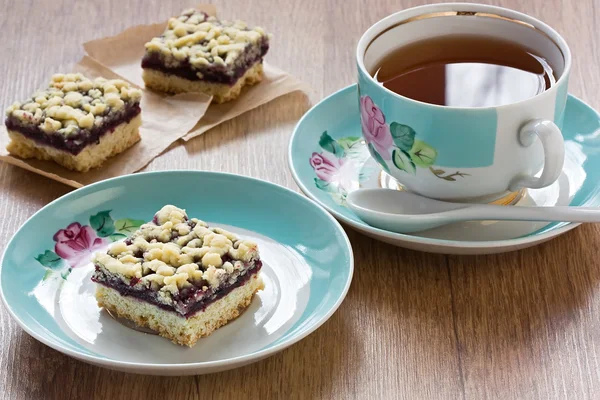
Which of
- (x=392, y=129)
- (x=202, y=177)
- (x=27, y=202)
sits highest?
(x=392, y=129)

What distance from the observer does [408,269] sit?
4.04 ft

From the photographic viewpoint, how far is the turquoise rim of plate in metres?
1.08

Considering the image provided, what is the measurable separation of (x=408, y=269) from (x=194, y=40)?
2.43 feet

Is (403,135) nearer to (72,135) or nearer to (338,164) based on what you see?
(338,164)

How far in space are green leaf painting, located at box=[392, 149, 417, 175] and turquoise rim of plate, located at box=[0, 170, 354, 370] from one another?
130 millimetres

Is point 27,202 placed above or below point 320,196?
below

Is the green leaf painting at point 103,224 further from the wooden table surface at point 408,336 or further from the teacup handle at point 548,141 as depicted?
the teacup handle at point 548,141

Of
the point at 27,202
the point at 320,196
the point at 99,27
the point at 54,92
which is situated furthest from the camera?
the point at 99,27

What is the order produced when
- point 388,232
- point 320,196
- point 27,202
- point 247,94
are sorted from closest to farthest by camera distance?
point 388,232, point 320,196, point 27,202, point 247,94

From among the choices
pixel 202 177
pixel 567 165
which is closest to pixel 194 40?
pixel 202 177

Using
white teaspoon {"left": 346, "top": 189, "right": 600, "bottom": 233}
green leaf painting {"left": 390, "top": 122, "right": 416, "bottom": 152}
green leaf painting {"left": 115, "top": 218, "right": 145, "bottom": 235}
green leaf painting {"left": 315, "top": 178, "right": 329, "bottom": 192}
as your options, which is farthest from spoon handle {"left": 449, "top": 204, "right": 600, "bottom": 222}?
green leaf painting {"left": 115, "top": 218, "right": 145, "bottom": 235}

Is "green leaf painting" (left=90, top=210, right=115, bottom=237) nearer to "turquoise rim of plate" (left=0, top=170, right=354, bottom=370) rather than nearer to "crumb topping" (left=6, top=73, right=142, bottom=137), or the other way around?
"turquoise rim of plate" (left=0, top=170, right=354, bottom=370)

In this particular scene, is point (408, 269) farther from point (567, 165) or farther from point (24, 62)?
point (24, 62)

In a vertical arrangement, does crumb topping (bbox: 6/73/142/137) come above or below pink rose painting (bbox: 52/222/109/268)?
above
